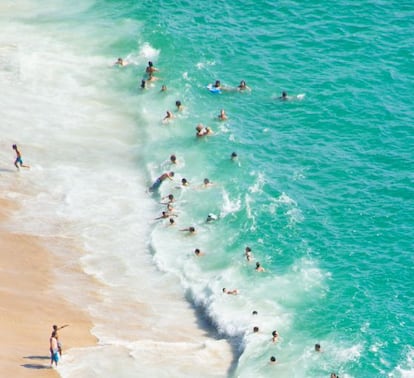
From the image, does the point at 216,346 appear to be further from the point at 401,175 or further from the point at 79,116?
the point at 79,116

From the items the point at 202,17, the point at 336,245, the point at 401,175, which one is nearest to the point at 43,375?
the point at 336,245

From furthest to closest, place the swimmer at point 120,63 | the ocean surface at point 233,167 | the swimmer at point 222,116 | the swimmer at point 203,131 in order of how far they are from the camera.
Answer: the swimmer at point 120,63, the swimmer at point 222,116, the swimmer at point 203,131, the ocean surface at point 233,167

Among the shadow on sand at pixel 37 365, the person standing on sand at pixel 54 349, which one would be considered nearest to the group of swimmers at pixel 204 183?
the person standing on sand at pixel 54 349

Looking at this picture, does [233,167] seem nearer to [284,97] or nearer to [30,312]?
[284,97]

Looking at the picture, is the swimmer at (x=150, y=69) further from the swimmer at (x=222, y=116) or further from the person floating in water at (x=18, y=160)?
the person floating in water at (x=18, y=160)

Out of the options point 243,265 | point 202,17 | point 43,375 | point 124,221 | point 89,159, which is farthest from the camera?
point 202,17
